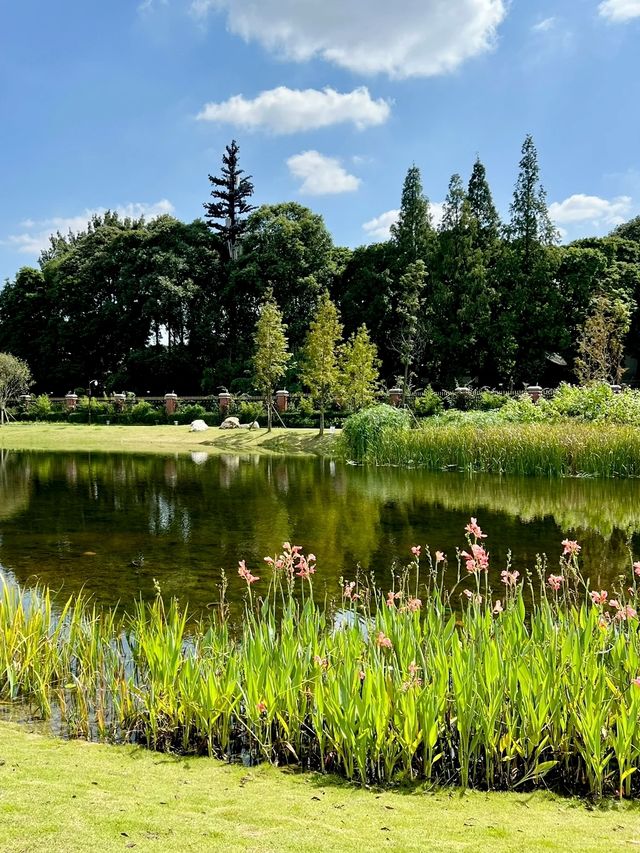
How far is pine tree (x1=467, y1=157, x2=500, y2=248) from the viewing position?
39.1 m

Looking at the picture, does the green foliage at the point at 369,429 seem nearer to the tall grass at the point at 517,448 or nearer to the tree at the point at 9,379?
the tall grass at the point at 517,448

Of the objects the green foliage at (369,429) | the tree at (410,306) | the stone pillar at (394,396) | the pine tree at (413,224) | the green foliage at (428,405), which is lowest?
the green foliage at (369,429)

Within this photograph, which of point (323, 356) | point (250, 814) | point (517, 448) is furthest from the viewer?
point (323, 356)

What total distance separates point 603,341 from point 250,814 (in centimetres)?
3262

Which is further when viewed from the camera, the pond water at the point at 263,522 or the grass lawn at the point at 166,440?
the grass lawn at the point at 166,440

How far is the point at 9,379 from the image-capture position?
125ft

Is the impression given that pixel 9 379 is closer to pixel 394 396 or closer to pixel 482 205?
pixel 394 396

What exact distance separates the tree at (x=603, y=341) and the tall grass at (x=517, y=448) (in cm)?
1289

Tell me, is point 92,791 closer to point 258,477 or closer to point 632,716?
point 632,716

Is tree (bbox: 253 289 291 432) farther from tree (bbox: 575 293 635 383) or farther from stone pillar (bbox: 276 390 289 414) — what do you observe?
tree (bbox: 575 293 635 383)

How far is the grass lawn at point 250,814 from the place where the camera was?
2801mm

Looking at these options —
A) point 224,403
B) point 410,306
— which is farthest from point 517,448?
point 410,306

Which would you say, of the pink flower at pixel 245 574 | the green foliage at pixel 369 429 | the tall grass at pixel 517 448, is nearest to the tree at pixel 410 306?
the green foliage at pixel 369 429

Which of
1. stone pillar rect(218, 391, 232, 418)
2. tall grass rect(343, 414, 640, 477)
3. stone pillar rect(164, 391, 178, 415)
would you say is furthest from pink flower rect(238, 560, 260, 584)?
stone pillar rect(164, 391, 178, 415)
